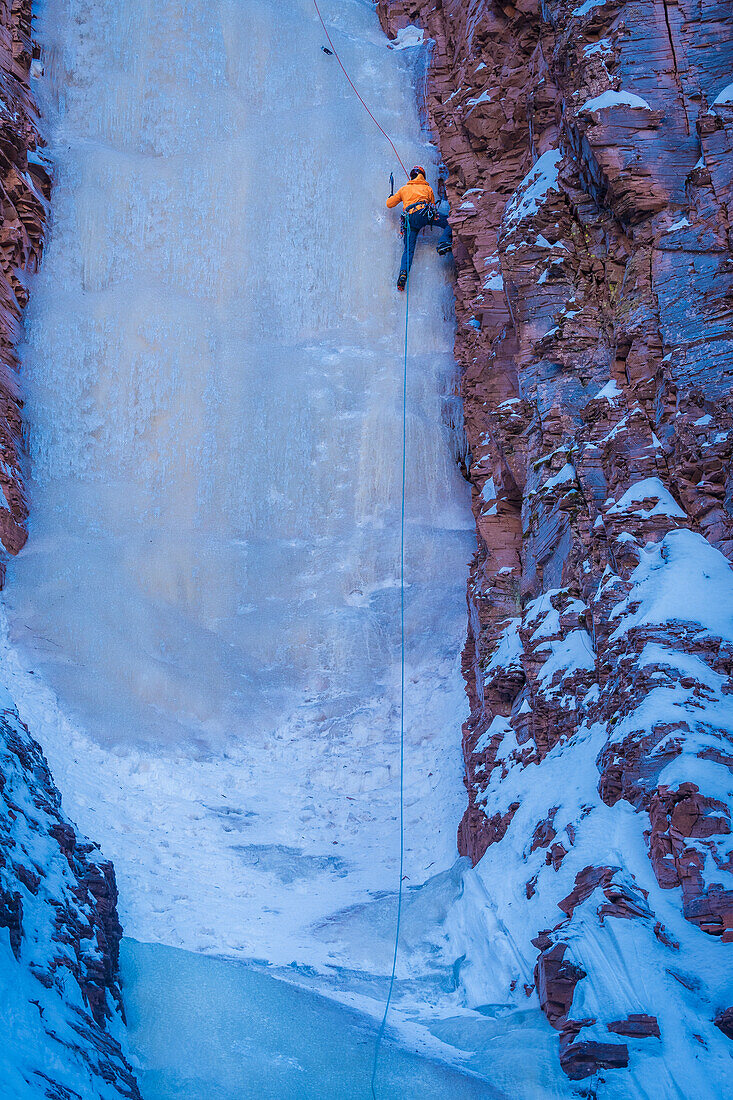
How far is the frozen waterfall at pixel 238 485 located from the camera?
10.2m

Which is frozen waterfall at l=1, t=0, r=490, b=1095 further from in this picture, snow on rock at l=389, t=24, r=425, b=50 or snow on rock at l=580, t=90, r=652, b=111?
snow on rock at l=580, t=90, r=652, b=111

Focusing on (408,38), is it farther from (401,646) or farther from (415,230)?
(401,646)

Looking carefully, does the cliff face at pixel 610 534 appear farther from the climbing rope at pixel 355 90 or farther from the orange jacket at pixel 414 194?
the climbing rope at pixel 355 90

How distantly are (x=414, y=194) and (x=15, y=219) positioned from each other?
5446 mm

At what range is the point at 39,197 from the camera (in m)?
14.8

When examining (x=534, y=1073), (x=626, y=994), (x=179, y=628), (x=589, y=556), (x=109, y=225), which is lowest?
(x=179, y=628)

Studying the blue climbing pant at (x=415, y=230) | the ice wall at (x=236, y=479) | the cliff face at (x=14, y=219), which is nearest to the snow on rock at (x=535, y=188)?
the blue climbing pant at (x=415, y=230)

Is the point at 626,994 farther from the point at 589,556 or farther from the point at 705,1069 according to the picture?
the point at 589,556

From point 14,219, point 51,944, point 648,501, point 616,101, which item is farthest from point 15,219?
point 51,944

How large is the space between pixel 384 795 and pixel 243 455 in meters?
4.93

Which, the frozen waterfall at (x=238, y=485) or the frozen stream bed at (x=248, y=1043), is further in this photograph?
the frozen waterfall at (x=238, y=485)

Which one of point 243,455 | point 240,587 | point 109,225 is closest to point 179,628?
point 240,587

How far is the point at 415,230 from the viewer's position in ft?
48.2

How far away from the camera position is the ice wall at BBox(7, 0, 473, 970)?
33.8 ft
